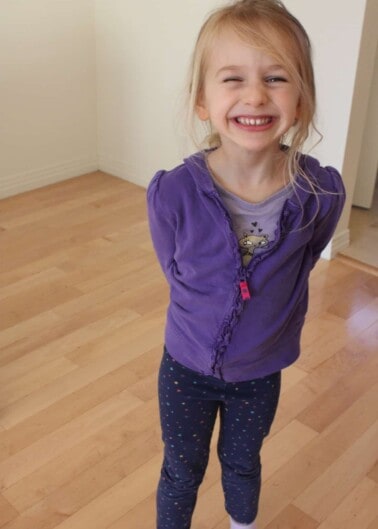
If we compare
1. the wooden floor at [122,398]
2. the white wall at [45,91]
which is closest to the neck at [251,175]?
the wooden floor at [122,398]

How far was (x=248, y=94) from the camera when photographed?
0.80 metres

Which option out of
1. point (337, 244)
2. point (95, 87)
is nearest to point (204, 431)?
point (337, 244)

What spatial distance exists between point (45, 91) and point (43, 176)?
422mm

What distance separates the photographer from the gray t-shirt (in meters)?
0.88

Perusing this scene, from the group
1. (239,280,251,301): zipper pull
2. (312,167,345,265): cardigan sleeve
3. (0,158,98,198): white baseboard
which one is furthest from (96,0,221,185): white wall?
(239,280,251,301): zipper pull

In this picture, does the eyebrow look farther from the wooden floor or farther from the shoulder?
the wooden floor

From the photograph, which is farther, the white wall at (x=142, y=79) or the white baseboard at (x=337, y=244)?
the white wall at (x=142, y=79)

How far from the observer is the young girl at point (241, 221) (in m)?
0.82

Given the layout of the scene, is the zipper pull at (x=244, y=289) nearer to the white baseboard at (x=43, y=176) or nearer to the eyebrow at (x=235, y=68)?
the eyebrow at (x=235, y=68)

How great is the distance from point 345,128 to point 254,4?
4.81ft

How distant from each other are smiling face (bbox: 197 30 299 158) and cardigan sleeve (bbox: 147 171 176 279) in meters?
0.12

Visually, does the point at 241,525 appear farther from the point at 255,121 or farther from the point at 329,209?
the point at 255,121

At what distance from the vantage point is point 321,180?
0.91 m

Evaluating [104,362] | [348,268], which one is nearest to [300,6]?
[348,268]
